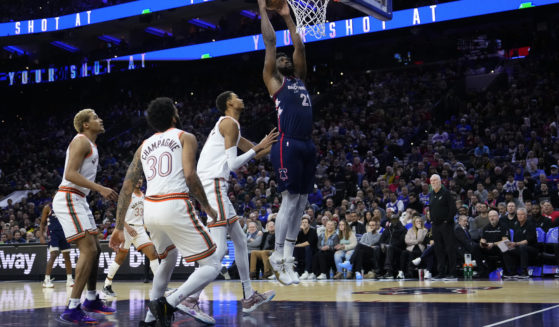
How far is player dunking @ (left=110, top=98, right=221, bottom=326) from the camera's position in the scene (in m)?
5.44

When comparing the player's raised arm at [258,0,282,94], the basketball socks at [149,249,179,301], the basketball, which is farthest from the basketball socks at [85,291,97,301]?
the basketball

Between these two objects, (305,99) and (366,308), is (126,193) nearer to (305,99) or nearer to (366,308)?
(305,99)

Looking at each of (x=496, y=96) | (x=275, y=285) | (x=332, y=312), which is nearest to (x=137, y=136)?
(x=496, y=96)

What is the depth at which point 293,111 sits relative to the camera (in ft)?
21.6

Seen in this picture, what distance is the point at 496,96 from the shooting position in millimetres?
21281

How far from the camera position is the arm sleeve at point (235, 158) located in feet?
21.2

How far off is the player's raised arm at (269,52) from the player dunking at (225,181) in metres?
0.42

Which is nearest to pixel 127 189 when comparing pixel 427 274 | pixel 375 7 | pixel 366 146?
pixel 375 7

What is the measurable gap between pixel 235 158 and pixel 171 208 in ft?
4.52

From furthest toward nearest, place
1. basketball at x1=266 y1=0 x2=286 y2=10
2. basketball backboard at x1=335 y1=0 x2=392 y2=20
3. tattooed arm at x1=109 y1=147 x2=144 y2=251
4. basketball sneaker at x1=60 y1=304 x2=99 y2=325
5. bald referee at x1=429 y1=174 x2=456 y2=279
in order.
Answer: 1. bald referee at x1=429 y1=174 x2=456 y2=279
2. basketball backboard at x1=335 y1=0 x2=392 y2=20
3. basketball at x1=266 y1=0 x2=286 y2=10
4. basketball sneaker at x1=60 y1=304 x2=99 y2=325
5. tattooed arm at x1=109 y1=147 x2=144 y2=251

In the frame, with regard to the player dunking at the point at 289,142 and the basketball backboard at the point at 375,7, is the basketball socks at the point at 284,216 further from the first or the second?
the basketball backboard at the point at 375,7

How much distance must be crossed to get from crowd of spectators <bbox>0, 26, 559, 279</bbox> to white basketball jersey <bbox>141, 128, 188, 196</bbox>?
837 centimetres

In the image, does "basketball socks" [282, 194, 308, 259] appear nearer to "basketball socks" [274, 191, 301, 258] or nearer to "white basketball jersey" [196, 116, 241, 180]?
"basketball socks" [274, 191, 301, 258]

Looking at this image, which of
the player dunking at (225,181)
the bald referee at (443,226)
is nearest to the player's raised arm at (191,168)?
the player dunking at (225,181)
